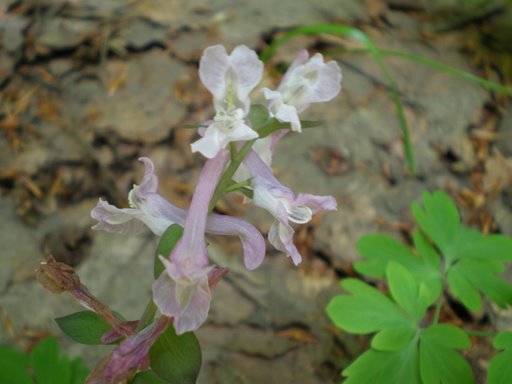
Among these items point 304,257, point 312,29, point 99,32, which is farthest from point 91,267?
point 312,29

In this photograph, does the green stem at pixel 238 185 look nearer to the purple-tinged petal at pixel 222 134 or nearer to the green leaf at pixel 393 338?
the purple-tinged petal at pixel 222 134

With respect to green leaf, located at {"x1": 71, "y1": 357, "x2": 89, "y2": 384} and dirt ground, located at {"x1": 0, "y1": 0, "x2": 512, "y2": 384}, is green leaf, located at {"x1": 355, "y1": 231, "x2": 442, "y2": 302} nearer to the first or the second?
dirt ground, located at {"x1": 0, "y1": 0, "x2": 512, "y2": 384}

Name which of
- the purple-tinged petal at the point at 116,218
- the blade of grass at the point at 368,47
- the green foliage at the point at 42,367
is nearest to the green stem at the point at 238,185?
the purple-tinged petal at the point at 116,218

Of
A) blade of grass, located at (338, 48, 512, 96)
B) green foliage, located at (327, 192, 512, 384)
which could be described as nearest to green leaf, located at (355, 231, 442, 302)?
green foliage, located at (327, 192, 512, 384)

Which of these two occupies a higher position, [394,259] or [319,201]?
[319,201]

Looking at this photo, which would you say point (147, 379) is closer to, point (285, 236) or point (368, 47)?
point (285, 236)

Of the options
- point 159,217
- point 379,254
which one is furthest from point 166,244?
point 379,254
